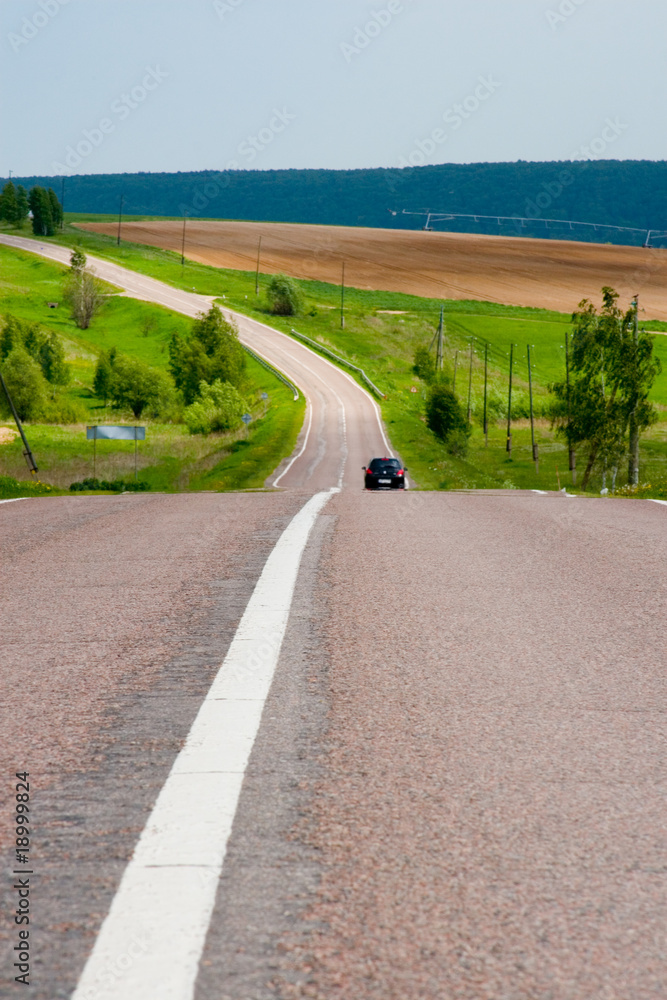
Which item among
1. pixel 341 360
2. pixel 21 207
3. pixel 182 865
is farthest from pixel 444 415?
pixel 21 207

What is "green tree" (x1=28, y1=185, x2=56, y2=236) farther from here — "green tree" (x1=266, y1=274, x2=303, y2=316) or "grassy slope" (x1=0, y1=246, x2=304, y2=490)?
"green tree" (x1=266, y1=274, x2=303, y2=316)

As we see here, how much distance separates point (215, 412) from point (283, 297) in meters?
57.8

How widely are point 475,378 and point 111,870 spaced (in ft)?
341

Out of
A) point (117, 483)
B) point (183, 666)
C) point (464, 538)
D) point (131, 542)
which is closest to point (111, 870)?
point (183, 666)

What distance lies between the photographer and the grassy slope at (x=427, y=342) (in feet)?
209

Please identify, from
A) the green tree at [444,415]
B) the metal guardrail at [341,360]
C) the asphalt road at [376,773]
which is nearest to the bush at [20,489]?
the asphalt road at [376,773]

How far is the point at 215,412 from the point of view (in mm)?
70938

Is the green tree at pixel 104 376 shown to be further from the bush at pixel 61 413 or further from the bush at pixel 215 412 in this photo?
the bush at pixel 215 412

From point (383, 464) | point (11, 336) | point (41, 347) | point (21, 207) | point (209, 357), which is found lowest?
point (383, 464)

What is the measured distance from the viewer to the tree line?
17938cm

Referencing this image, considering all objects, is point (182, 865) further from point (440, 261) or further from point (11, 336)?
point (440, 261)

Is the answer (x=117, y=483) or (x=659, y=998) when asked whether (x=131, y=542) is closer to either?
(x=659, y=998)

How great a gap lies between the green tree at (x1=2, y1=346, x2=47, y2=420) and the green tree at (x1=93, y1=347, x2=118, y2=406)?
649 cm

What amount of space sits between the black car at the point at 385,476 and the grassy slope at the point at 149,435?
6011 millimetres
